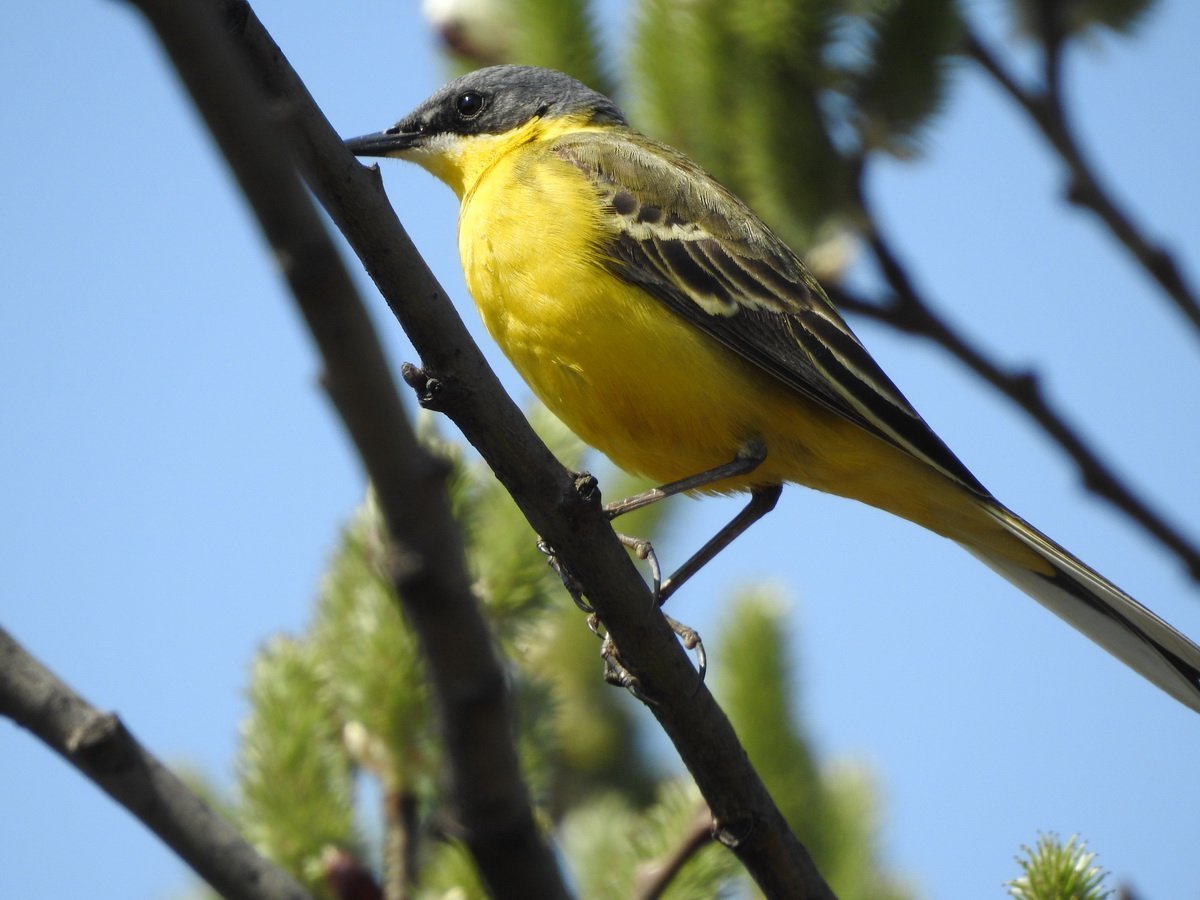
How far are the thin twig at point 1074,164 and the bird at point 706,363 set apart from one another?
1.22 meters

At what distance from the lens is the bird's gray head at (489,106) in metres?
6.81

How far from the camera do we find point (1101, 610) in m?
5.18

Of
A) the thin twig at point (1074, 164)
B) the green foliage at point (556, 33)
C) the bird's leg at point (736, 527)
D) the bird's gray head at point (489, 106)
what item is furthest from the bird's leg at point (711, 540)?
the green foliage at point (556, 33)

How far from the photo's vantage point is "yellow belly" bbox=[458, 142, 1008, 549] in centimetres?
495

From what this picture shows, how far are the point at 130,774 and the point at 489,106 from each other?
4.90 metres

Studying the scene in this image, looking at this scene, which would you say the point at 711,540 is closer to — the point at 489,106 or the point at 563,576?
the point at 563,576

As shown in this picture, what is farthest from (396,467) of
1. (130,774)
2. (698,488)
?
(698,488)

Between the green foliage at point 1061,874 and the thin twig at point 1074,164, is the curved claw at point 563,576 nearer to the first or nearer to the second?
the green foliage at point 1061,874

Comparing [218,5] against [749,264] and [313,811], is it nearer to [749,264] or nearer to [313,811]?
[313,811]

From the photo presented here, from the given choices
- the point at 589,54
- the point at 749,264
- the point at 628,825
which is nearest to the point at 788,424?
the point at 749,264

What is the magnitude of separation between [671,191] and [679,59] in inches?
44.1

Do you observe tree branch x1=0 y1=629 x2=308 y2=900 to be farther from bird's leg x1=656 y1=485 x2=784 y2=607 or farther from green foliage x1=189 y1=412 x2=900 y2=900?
bird's leg x1=656 y1=485 x2=784 y2=607

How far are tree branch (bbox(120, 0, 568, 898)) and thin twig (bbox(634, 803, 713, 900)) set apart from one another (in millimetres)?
637

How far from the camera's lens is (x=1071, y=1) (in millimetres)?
6727
